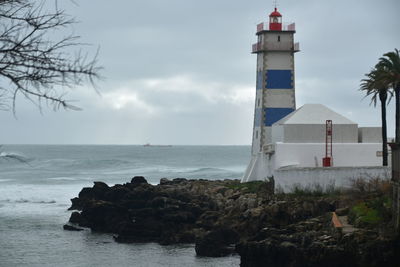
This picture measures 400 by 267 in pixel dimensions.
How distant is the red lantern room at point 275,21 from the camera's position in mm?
35344

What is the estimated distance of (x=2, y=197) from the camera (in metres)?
49.7

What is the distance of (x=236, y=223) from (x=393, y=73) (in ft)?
23.5

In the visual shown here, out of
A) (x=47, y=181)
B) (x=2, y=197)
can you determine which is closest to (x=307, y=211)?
(x=2, y=197)

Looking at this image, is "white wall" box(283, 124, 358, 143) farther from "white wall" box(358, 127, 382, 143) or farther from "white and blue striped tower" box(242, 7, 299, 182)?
"white and blue striped tower" box(242, 7, 299, 182)

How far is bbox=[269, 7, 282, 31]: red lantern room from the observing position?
3534cm

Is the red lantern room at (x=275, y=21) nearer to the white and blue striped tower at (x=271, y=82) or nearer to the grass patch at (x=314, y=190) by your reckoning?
the white and blue striped tower at (x=271, y=82)

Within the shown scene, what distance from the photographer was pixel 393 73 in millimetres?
27703

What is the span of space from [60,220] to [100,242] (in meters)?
8.47

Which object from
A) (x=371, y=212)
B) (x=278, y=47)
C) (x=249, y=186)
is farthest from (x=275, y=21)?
(x=371, y=212)

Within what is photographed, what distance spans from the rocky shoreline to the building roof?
2.69 m

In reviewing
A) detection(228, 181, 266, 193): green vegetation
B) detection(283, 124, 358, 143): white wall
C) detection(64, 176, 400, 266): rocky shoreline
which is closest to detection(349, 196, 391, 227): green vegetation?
detection(64, 176, 400, 266): rocky shoreline

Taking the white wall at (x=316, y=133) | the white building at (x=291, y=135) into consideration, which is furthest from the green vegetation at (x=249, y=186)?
the white wall at (x=316, y=133)

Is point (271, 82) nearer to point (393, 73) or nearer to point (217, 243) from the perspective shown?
point (393, 73)

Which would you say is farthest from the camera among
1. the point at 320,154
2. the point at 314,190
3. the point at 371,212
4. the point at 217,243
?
the point at 320,154
